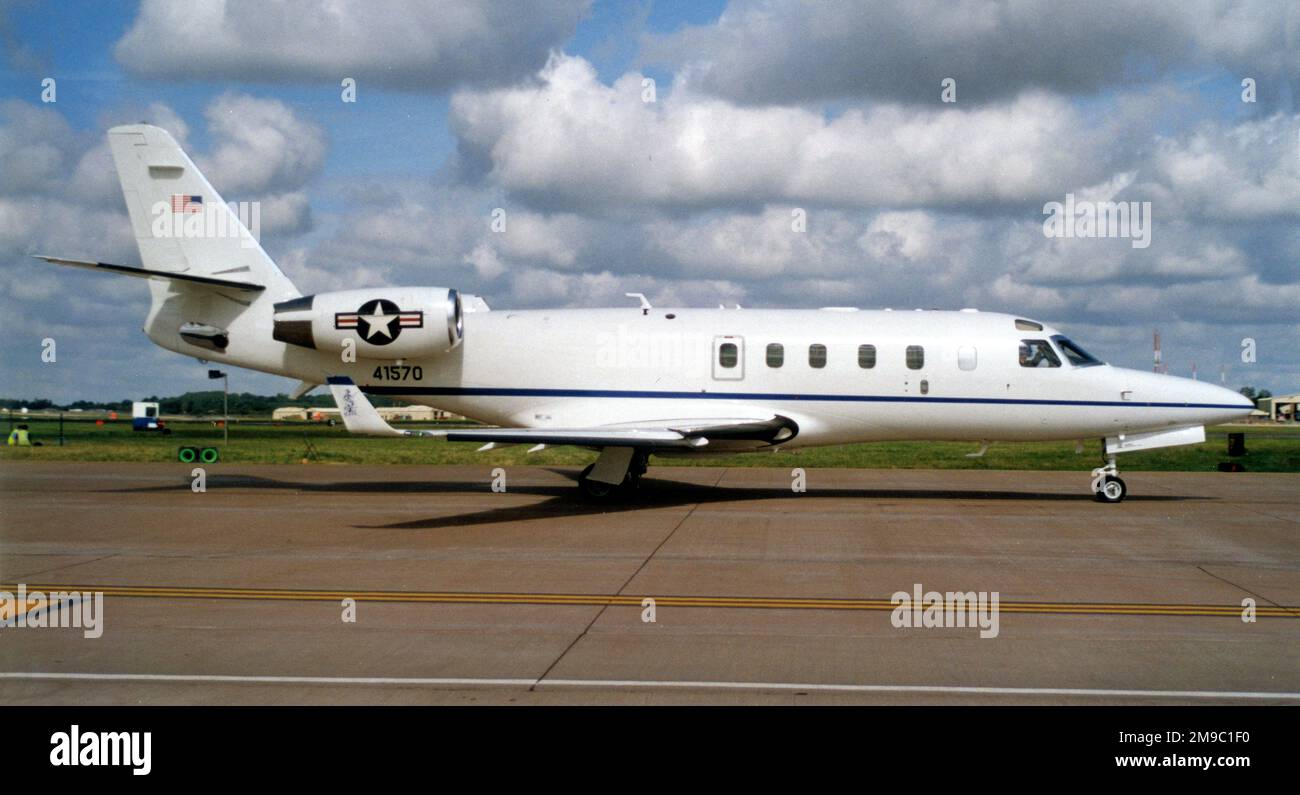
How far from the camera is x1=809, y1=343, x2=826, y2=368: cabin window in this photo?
62.1ft

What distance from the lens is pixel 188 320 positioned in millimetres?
19734

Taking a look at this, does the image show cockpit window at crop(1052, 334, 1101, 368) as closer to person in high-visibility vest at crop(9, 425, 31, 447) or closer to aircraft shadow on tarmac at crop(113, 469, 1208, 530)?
aircraft shadow on tarmac at crop(113, 469, 1208, 530)

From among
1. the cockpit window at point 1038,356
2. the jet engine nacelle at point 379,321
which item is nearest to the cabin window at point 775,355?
the cockpit window at point 1038,356

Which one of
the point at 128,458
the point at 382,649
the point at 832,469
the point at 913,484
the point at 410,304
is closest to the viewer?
the point at 382,649

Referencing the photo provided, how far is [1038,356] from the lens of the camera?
18.9 metres

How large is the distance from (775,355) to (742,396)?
3.19 ft

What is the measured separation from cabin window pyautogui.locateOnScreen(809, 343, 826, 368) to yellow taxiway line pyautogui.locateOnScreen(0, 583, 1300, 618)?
9154 mm

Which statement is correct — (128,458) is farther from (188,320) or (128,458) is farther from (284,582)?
(284,582)

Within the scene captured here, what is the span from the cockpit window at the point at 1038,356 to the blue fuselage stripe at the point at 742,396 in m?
0.65

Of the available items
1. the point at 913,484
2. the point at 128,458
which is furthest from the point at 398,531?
the point at 128,458

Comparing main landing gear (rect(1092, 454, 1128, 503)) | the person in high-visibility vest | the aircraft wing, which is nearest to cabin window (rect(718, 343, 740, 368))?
the aircraft wing

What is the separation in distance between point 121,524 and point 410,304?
5.96m

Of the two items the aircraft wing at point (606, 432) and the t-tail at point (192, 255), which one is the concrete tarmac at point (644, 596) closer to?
the aircraft wing at point (606, 432)

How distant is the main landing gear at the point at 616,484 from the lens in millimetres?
18719
